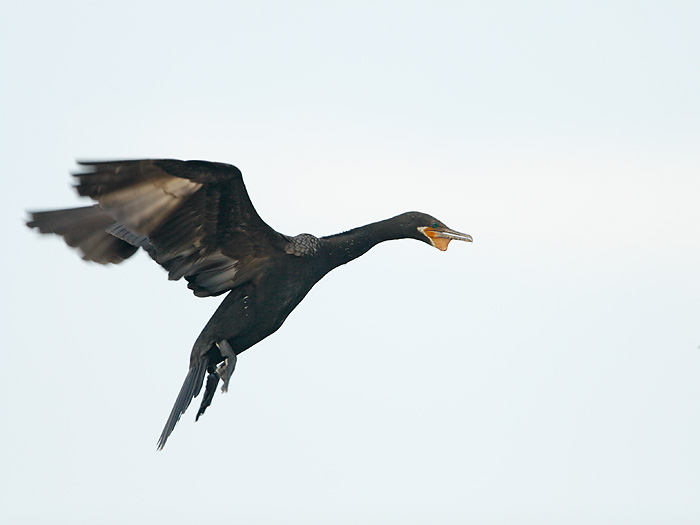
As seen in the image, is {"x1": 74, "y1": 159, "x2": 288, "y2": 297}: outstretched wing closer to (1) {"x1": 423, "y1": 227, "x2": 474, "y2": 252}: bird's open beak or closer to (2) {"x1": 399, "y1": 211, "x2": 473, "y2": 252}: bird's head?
(2) {"x1": 399, "y1": 211, "x2": 473, "y2": 252}: bird's head

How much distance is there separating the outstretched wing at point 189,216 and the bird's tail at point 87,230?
321mm

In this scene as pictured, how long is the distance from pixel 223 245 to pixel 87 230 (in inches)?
76.6

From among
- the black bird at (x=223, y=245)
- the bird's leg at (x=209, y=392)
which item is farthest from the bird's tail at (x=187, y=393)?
the bird's leg at (x=209, y=392)

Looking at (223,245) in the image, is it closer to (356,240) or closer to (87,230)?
(356,240)

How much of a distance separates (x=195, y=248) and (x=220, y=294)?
58 centimetres

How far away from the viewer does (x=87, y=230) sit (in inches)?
440

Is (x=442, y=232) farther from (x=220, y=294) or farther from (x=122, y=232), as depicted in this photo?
(x=122, y=232)

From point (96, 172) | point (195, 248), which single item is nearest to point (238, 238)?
point (195, 248)

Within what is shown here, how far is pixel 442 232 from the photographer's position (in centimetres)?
1059

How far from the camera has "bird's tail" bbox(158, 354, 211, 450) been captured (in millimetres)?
9328

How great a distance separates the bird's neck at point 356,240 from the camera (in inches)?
405

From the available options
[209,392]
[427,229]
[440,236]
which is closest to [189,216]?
[209,392]

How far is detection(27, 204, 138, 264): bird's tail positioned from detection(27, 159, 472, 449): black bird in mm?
217

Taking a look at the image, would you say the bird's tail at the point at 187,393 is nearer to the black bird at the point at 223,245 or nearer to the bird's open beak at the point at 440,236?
the black bird at the point at 223,245
